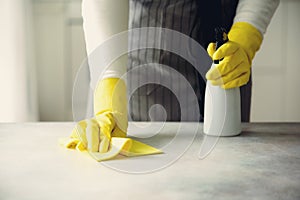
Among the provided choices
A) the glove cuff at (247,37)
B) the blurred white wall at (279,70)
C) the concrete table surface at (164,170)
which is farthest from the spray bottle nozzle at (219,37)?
the blurred white wall at (279,70)

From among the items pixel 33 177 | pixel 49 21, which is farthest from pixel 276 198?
pixel 49 21

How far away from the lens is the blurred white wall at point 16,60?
2486mm

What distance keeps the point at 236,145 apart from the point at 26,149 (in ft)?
1.62

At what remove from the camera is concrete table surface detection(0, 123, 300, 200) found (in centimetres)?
73

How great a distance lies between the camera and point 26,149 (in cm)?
102

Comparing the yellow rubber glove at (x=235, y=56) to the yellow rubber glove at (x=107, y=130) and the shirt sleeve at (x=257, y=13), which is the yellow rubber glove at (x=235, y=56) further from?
the yellow rubber glove at (x=107, y=130)

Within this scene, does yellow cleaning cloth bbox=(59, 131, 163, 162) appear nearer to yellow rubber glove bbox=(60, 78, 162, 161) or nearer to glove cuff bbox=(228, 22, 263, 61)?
yellow rubber glove bbox=(60, 78, 162, 161)

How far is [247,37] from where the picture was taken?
4.15 feet

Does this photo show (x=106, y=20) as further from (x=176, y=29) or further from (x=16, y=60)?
(x=16, y=60)

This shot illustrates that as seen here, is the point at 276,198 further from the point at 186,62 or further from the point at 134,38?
the point at 134,38

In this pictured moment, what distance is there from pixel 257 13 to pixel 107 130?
1.97 ft

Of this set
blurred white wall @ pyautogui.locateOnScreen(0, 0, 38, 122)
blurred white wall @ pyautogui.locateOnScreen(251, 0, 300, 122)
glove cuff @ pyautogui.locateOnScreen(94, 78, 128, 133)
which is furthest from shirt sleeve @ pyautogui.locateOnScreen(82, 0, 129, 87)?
blurred white wall @ pyautogui.locateOnScreen(251, 0, 300, 122)

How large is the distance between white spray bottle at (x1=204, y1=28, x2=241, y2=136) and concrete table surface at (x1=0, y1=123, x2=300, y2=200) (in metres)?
0.03

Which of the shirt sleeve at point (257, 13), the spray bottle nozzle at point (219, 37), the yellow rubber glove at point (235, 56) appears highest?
the shirt sleeve at point (257, 13)
